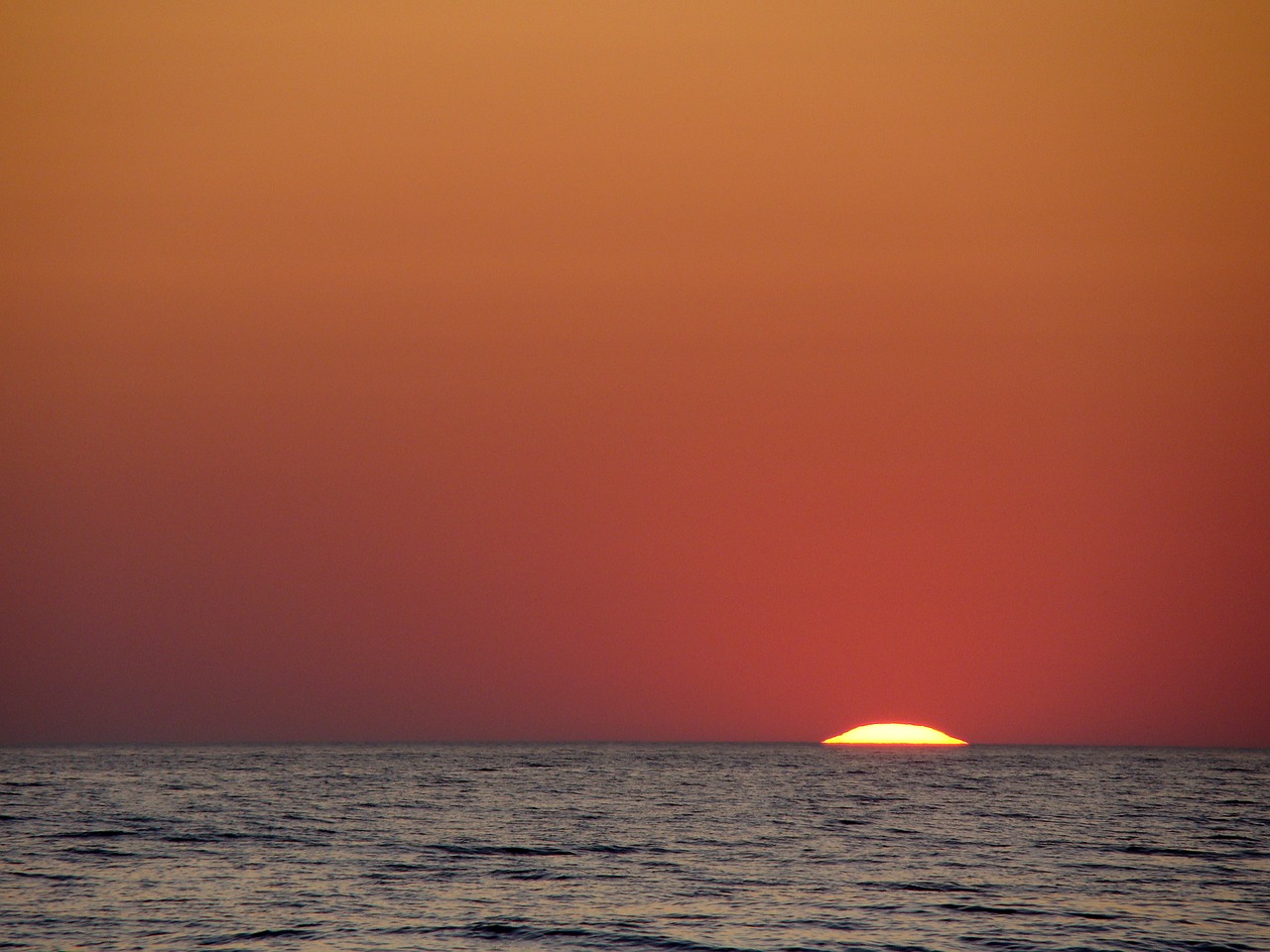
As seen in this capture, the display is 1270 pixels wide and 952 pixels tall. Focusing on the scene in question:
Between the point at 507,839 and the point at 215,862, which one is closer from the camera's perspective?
the point at 215,862

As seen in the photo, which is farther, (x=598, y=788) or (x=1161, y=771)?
(x=1161, y=771)

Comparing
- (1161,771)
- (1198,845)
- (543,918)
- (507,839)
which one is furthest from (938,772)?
(543,918)

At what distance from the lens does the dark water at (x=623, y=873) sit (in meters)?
27.8

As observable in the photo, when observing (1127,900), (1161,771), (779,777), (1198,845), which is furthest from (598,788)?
(1161,771)

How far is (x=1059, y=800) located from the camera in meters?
75.7

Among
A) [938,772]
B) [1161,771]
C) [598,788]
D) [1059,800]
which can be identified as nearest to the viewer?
[1059,800]

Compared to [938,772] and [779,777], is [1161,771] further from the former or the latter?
[779,777]

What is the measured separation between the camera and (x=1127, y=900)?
33062 mm

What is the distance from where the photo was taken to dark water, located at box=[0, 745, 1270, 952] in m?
27.8

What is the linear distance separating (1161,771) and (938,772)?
97.6ft

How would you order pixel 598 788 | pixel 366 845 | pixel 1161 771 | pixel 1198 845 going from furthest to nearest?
pixel 1161 771 < pixel 598 788 < pixel 1198 845 < pixel 366 845

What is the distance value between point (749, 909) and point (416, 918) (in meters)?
8.10

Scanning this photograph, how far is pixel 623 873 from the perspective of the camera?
122 ft

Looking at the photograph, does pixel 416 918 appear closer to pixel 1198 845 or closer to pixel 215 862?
pixel 215 862
